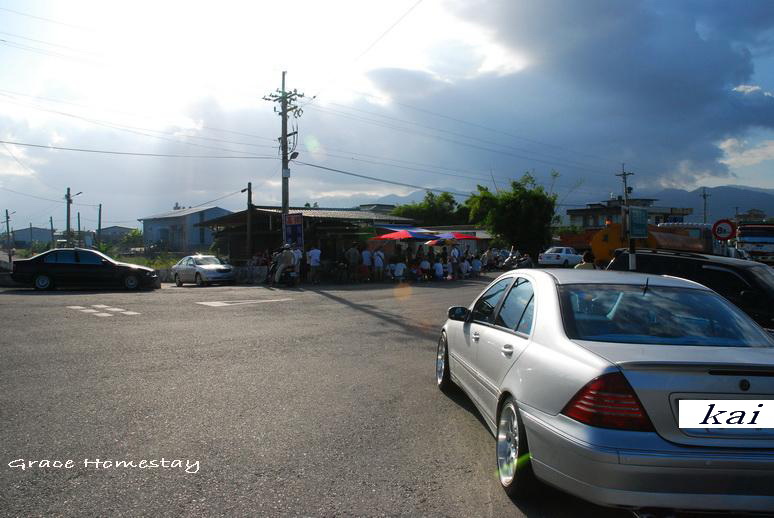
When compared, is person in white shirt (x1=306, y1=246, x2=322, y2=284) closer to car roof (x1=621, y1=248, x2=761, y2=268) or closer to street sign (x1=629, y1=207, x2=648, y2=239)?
street sign (x1=629, y1=207, x2=648, y2=239)

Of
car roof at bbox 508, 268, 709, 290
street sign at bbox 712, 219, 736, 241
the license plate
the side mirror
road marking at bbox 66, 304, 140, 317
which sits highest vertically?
street sign at bbox 712, 219, 736, 241

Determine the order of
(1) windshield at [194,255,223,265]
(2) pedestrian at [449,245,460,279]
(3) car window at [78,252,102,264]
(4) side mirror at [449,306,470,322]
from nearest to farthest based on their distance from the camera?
(4) side mirror at [449,306,470,322], (3) car window at [78,252,102,264], (1) windshield at [194,255,223,265], (2) pedestrian at [449,245,460,279]

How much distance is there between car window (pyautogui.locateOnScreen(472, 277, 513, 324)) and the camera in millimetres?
4887

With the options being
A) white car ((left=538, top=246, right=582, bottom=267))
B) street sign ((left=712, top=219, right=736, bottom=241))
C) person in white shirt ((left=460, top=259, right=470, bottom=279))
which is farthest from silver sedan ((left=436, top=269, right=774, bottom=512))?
white car ((left=538, top=246, right=582, bottom=267))

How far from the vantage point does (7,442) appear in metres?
4.32

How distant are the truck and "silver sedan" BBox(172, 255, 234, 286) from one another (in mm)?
22519

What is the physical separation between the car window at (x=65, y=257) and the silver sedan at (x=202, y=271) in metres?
5.40

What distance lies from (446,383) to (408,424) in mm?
1167

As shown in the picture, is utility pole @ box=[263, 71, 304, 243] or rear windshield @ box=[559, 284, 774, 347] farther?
utility pole @ box=[263, 71, 304, 243]

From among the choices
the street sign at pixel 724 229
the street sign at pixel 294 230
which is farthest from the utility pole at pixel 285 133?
the street sign at pixel 724 229

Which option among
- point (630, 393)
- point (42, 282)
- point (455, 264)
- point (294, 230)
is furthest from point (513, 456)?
point (455, 264)

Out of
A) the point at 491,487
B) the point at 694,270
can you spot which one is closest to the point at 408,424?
the point at 491,487

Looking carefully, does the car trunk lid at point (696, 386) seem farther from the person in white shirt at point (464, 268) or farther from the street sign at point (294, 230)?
the person in white shirt at point (464, 268)

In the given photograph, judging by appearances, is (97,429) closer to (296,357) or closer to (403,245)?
(296,357)
